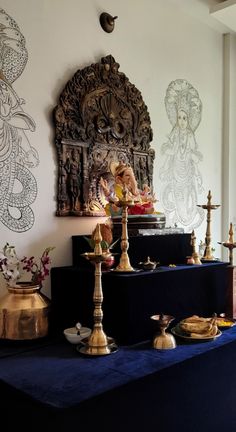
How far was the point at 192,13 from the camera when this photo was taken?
121 inches

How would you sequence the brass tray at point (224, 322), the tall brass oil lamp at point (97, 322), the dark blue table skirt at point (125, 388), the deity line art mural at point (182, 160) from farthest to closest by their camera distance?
the deity line art mural at point (182, 160), the brass tray at point (224, 322), the tall brass oil lamp at point (97, 322), the dark blue table skirt at point (125, 388)

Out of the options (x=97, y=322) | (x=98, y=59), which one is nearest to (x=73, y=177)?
(x=98, y=59)

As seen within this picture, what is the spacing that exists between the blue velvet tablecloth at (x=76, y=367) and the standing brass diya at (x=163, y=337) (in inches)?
1.2

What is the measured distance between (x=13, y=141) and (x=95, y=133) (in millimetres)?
527

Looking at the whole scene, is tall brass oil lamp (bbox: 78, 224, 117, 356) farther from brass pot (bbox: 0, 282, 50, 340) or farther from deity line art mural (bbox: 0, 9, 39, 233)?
deity line art mural (bbox: 0, 9, 39, 233)

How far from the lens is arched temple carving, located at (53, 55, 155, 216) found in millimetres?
2262

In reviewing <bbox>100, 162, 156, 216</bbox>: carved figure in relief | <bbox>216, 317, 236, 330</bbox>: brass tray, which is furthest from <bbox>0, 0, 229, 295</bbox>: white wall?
<bbox>216, 317, 236, 330</bbox>: brass tray

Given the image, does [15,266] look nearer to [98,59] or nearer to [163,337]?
[163,337]

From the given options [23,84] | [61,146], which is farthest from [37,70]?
[61,146]

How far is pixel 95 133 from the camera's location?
2.42 m

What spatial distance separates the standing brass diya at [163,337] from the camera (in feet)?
5.91

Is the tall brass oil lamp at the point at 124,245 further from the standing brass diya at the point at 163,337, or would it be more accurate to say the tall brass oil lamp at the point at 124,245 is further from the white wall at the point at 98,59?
the white wall at the point at 98,59

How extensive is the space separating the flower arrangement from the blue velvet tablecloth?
0.30m

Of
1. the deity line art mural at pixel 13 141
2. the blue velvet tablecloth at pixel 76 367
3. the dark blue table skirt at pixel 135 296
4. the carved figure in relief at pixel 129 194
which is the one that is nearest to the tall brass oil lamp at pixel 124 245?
the dark blue table skirt at pixel 135 296
